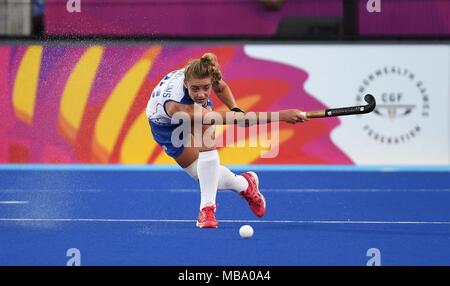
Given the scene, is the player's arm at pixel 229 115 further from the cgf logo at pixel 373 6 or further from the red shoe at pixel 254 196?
the cgf logo at pixel 373 6

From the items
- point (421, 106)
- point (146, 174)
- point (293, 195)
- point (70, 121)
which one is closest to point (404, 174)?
point (421, 106)

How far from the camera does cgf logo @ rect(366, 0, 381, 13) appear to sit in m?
10.8

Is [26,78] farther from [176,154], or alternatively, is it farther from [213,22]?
[176,154]

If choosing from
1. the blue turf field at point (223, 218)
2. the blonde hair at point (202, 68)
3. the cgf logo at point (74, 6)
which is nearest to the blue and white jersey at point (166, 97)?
the blonde hair at point (202, 68)

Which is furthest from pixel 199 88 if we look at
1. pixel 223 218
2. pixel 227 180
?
pixel 223 218

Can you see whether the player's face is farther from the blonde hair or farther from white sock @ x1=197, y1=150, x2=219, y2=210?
white sock @ x1=197, y1=150, x2=219, y2=210

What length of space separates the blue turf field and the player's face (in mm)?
897

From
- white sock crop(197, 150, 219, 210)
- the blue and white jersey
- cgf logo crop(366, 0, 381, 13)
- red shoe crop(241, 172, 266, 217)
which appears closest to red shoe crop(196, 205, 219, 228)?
white sock crop(197, 150, 219, 210)

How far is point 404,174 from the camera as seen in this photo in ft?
33.4

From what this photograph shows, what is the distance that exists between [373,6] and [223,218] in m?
4.18

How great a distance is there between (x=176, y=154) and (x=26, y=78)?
3.98 m

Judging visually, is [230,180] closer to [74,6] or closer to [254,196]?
[254,196]

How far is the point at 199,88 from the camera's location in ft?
20.9

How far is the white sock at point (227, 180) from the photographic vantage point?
6.91 metres
